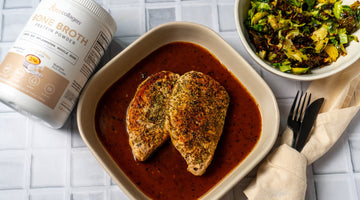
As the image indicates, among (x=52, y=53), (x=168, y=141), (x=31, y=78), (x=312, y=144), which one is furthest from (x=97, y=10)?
(x=312, y=144)

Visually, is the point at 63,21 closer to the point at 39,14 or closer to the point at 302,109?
the point at 39,14

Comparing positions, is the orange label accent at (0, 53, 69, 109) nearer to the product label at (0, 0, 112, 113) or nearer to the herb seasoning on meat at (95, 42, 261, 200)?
the product label at (0, 0, 112, 113)

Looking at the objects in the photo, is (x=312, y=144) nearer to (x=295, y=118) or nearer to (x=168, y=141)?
(x=295, y=118)

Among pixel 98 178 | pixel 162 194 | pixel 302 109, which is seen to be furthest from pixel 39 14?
pixel 302 109

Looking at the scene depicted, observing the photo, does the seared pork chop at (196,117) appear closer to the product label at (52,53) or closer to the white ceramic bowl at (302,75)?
the white ceramic bowl at (302,75)

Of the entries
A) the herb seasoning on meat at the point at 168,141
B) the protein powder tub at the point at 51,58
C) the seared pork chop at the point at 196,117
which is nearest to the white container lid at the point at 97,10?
the protein powder tub at the point at 51,58
